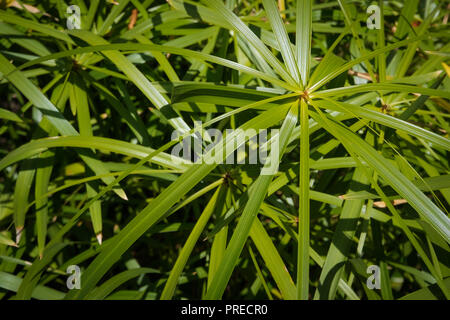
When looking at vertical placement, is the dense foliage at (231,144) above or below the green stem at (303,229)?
above

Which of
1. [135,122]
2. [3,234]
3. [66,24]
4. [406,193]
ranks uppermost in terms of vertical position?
[66,24]

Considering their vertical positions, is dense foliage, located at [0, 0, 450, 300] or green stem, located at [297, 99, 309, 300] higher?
dense foliage, located at [0, 0, 450, 300]

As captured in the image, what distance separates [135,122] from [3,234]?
417 mm

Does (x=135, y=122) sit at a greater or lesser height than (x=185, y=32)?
lesser

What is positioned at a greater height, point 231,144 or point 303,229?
point 231,144

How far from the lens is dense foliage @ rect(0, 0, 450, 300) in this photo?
0.54m

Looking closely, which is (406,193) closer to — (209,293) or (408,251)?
(209,293)

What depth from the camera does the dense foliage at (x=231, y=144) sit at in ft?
1.78

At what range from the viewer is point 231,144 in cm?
55

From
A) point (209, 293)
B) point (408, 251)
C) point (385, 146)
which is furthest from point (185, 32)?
point (408, 251)

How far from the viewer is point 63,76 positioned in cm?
A: 81
